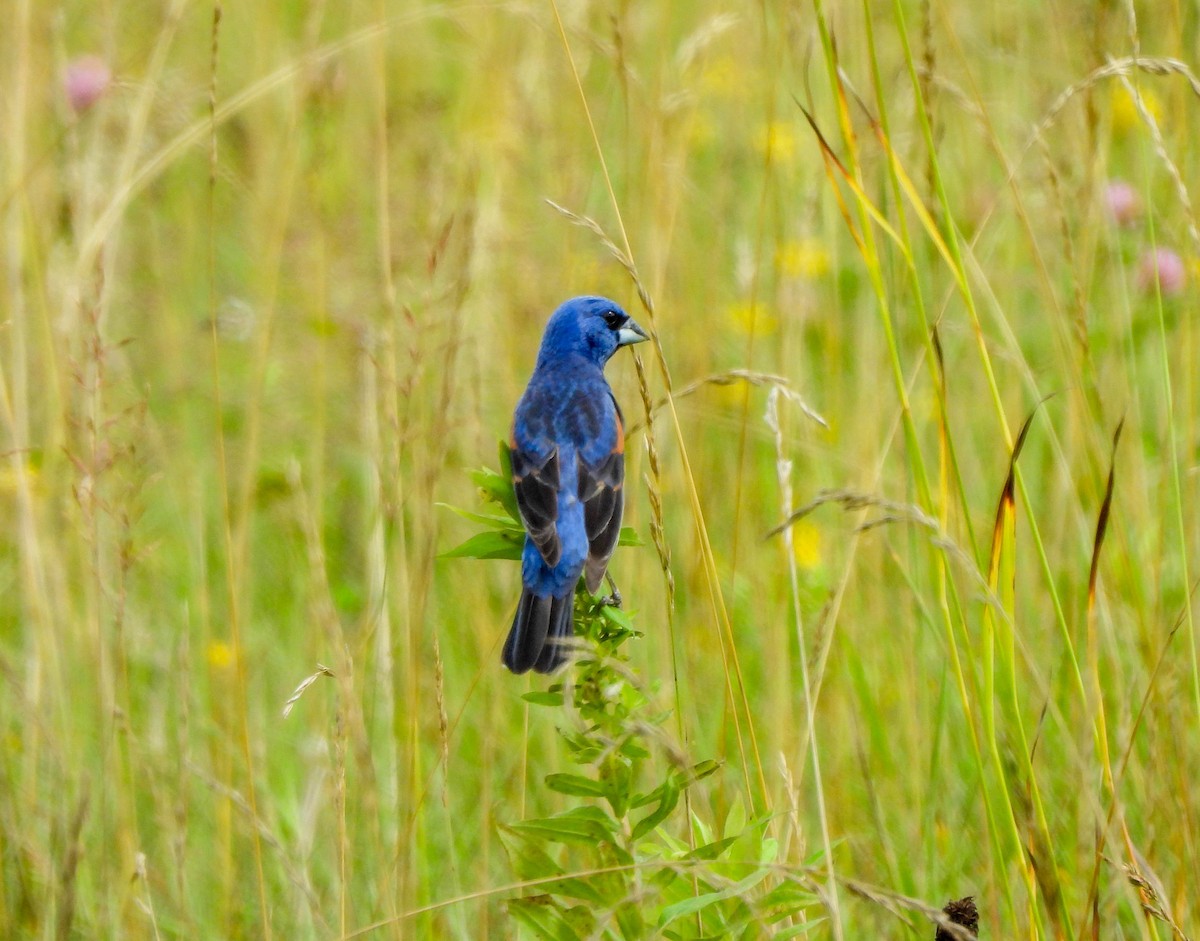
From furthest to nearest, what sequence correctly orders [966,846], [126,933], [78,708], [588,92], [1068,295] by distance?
[588,92] → [1068,295] → [78,708] → [966,846] → [126,933]

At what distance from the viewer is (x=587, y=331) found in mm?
2939

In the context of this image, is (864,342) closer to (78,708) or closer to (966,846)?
(966,846)

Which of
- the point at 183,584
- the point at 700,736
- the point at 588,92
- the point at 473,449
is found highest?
the point at 588,92

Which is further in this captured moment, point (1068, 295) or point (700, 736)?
point (1068, 295)

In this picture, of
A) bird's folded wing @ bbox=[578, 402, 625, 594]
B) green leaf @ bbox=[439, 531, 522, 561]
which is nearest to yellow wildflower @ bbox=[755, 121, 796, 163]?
bird's folded wing @ bbox=[578, 402, 625, 594]

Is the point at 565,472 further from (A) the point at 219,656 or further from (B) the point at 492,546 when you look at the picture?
(A) the point at 219,656

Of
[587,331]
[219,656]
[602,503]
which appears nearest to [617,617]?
[602,503]

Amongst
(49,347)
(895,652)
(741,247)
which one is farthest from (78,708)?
(741,247)

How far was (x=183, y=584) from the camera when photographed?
3.74 meters

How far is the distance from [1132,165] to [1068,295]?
3.21 feet

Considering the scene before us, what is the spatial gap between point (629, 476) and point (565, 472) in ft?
1.74

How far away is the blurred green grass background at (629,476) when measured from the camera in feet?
7.18

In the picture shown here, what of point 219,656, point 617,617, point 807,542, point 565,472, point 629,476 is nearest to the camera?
point 617,617

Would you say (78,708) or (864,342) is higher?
(864,342)
